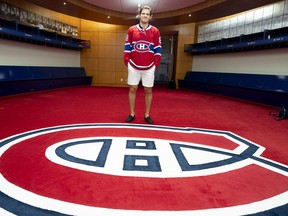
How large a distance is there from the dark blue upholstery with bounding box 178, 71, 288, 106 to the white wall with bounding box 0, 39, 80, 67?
546 centimetres

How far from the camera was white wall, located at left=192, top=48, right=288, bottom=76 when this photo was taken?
5.78 metres

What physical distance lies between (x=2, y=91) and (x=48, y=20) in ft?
12.9

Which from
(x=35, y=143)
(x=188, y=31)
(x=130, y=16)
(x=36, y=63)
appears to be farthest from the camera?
(x=188, y=31)

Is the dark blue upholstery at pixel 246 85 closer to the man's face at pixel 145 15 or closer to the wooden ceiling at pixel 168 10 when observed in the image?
the wooden ceiling at pixel 168 10

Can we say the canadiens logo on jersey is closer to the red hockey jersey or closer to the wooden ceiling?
the red hockey jersey

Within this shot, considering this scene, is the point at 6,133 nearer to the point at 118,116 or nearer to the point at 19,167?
the point at 19,167

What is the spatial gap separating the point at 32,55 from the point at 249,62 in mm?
7116

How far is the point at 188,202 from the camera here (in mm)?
1198

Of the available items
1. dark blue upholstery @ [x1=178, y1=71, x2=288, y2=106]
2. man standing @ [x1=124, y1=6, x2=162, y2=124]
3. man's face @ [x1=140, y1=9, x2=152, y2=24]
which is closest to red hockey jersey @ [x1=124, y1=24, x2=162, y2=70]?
man standing @ [x1=124, y1=6, x2=162, y2=124]

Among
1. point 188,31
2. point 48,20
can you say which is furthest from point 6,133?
point 188,31

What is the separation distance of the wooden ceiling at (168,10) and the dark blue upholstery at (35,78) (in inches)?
82.9

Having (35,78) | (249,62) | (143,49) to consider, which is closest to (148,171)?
(143,49)

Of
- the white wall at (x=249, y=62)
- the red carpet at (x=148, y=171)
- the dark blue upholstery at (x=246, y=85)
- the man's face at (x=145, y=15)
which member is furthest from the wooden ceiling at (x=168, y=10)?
the red carpet at (x=148, y=171)

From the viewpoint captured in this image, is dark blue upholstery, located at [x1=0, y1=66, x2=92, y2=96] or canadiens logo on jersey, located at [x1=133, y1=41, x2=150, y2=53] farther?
dark blue upholstery, located at [x1=0, y1=66, x2=92, y2=96]
